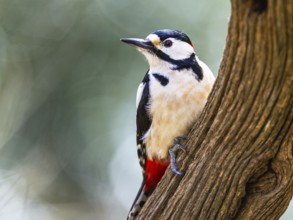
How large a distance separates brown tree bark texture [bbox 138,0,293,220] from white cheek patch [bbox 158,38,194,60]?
27.6 inches

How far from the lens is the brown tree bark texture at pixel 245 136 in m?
2.30

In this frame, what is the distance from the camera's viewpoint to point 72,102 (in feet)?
15.1

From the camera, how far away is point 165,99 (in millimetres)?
3275

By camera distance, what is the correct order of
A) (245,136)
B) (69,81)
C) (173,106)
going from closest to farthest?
(245,136)
(173,106)
(69,81)

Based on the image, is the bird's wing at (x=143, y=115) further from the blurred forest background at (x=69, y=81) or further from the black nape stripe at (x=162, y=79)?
the blurred forest background at (x=69, y=81)

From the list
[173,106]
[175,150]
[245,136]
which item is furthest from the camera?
[173,106]

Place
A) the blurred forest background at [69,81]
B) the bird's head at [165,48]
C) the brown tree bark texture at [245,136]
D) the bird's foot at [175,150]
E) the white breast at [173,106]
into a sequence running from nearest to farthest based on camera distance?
the brown tree bark texture at [245,136] → the bird's foot at [175,150] → the white breast at [173,106] → the bird's head at [165,48] → the blurred forest background at [69,81]

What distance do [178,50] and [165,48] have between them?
0.07 m

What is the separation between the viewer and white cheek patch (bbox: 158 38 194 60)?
3494 mm

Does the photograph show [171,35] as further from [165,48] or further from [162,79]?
[162,79]

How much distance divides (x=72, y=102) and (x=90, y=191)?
2.38 feet

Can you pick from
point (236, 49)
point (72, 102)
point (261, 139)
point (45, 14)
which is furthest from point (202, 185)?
point (45, 14)

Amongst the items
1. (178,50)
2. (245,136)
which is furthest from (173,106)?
(245,136)

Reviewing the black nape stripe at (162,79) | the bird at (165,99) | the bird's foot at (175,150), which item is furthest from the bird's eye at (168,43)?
the bird's foot at (175,150)
